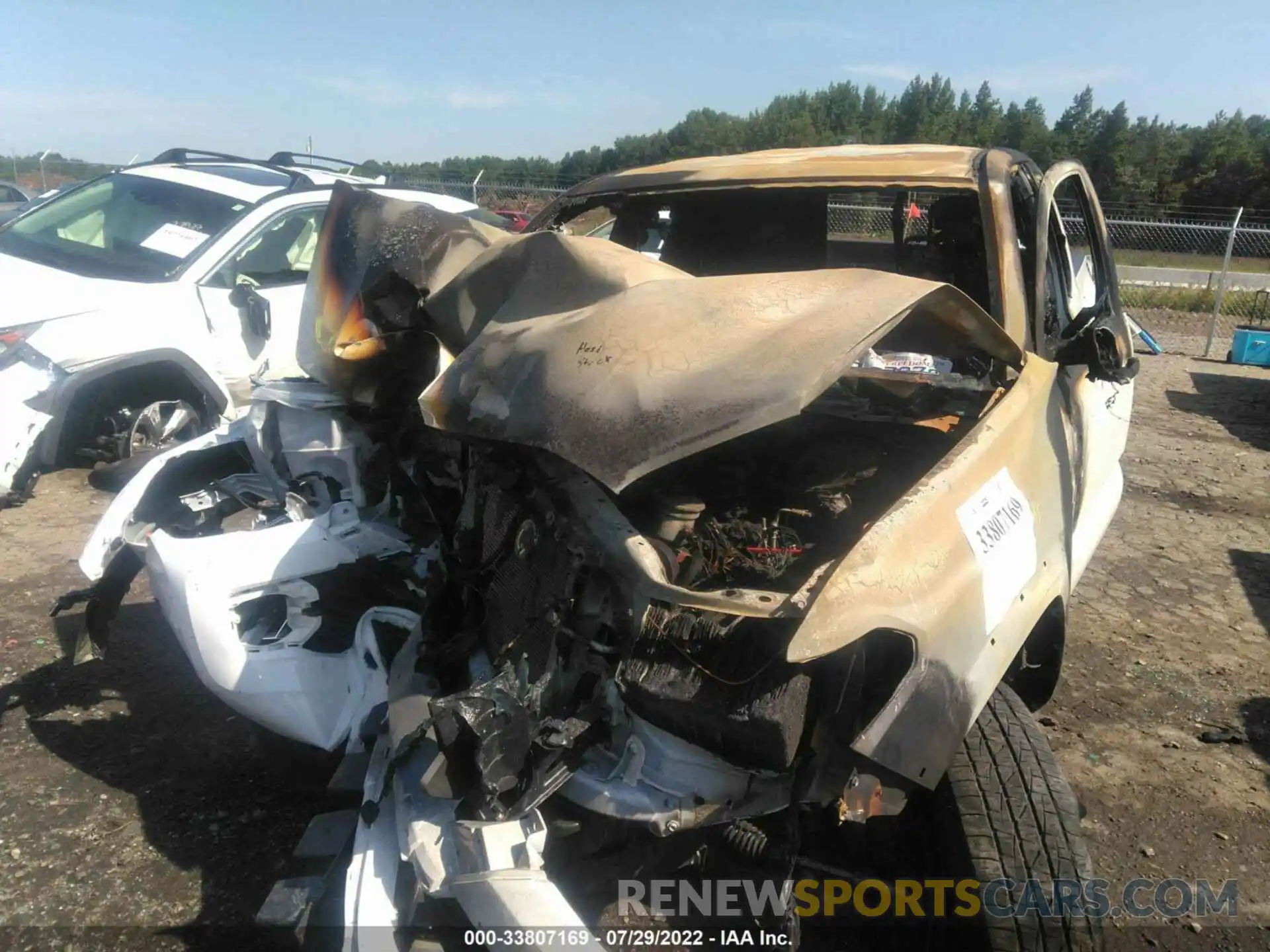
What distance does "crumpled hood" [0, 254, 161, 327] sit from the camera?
4598 millimetres

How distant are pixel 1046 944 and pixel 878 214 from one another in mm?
8328

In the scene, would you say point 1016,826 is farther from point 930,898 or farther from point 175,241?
point 175,241

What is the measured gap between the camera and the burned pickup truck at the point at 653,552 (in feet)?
5.64

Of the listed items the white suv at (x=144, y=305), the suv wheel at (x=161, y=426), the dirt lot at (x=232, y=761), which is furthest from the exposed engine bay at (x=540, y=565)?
the suv wheel at (x=161, y=426)

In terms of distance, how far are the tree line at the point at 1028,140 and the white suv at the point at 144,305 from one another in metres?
24.9

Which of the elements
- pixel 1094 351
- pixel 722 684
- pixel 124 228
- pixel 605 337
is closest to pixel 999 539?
pixel 722 684

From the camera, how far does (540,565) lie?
6.70 feet

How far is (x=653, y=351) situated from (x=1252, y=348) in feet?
35.5

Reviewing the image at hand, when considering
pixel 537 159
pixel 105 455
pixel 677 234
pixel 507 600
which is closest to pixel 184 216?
pixel 105 455

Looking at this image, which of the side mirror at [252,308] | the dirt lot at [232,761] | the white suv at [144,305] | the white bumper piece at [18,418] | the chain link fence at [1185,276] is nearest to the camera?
the dirt lot at [232,761]

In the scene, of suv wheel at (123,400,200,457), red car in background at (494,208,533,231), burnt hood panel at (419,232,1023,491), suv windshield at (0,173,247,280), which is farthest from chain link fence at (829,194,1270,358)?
burnt hood panel at (419,232,1023,491)

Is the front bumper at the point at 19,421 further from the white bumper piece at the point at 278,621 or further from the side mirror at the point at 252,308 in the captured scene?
the white bumper piece at the point at 278,621

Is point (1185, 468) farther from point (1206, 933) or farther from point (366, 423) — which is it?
point (366, 423)

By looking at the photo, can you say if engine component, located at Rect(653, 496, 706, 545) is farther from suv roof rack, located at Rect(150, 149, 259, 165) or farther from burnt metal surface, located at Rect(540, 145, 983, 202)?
suv roof rack, located at Rect(150, 149, 259, 165)
